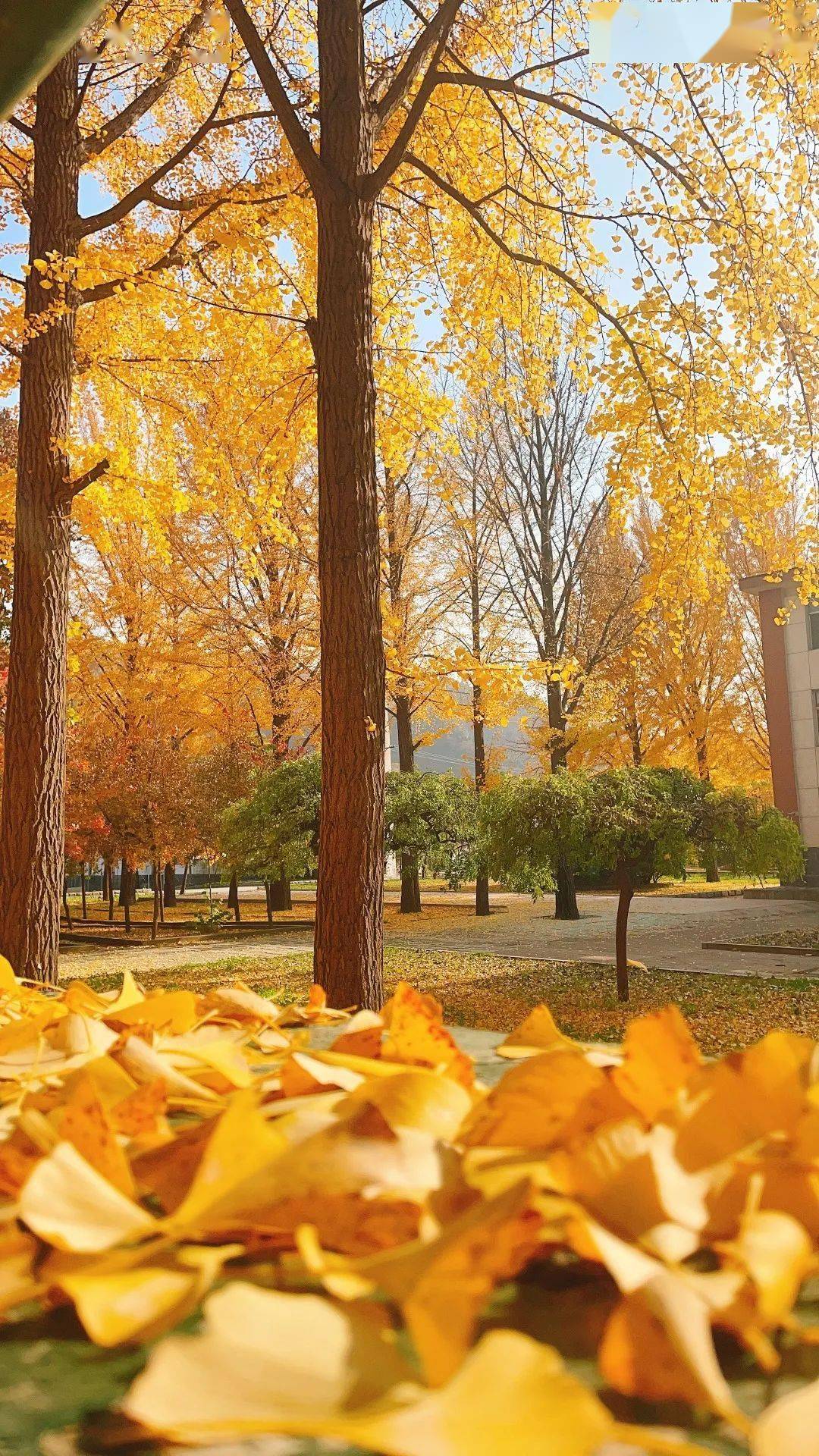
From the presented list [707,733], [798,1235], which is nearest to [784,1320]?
[798,1235]

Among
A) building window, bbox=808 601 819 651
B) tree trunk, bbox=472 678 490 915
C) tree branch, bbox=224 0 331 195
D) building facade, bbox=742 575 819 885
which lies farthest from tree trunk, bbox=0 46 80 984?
building window, bbox=808 601 819 651

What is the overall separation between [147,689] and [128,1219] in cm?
2086

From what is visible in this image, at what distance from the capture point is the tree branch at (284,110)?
17.6 feet

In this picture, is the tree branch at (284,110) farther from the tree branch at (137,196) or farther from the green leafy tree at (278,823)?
the green leafy tree at (278,823)

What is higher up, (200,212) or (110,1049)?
(200,212)

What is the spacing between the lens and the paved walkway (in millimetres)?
13047

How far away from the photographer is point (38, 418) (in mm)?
7348

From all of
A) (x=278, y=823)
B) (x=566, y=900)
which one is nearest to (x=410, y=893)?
(x=566, y=900)

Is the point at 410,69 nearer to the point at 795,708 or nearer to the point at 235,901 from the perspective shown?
the point at 795,708

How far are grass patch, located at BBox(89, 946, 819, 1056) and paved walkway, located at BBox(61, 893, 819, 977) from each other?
771 millimetres

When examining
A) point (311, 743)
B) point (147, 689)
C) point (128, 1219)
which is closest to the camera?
point (128, 1219)

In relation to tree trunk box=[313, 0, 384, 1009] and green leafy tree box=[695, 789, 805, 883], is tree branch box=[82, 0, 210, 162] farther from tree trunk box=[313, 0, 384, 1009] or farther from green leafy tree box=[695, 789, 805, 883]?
green leafy tree box=[695, 789, 805, 883]

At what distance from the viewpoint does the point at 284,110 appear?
5473 mm

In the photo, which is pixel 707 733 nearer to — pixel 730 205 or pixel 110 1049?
pixel 730 205
